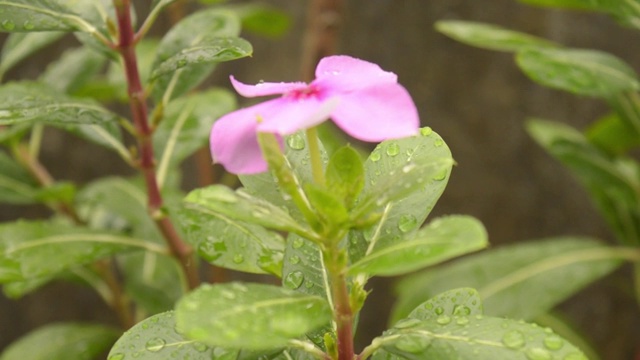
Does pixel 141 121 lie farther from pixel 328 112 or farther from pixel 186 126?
pixel 328 112

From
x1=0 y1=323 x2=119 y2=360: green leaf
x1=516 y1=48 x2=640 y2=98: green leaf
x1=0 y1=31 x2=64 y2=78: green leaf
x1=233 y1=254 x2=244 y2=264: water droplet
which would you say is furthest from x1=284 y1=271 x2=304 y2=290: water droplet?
x1=0 y1=323 x2=119 y2=360: green leaf

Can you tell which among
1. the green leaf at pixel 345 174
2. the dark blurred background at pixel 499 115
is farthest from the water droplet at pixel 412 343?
the dark blurred background at pixel 499 115

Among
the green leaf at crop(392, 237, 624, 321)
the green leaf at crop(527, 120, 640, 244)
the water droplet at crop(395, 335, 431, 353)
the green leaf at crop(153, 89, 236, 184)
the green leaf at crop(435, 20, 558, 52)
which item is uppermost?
the green leaf at crop(435, 20, 558, 52)

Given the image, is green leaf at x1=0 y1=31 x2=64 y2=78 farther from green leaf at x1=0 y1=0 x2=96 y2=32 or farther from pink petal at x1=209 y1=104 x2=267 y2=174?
pink petal at x1=209 y1=104 x2=267 y2=174

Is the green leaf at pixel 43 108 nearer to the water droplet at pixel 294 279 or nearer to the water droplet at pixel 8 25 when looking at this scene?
the water droplet at pixel 8 25

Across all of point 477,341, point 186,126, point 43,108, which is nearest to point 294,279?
point 477,341

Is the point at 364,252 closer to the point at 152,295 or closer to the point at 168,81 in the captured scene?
the point at 168,81
